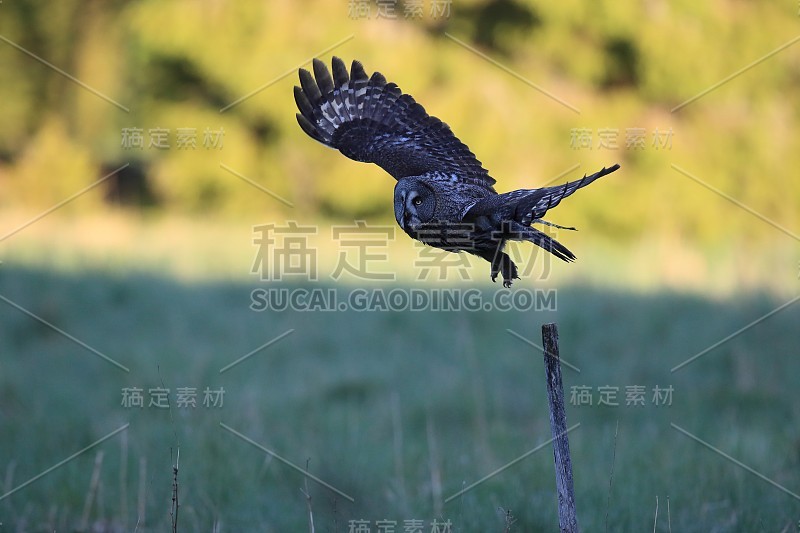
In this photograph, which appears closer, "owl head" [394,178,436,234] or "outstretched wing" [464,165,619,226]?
"outstretched wing" [464,165,619,226]

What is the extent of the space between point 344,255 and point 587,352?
364 cm

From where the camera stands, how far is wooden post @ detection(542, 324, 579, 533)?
2.87 meters

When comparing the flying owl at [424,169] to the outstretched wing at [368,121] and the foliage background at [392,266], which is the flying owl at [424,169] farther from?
the foliage background at [392,266]

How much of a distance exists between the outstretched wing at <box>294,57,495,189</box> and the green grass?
5.31 feet

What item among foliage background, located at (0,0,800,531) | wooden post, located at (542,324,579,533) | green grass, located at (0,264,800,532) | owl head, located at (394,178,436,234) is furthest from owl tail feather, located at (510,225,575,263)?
foliage background, located at (0,0,800,531)

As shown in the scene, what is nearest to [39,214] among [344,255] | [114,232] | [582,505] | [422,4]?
[114,232]

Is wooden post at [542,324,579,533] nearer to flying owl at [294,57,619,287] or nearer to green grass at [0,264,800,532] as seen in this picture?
flying owl at [294,57,619,287]

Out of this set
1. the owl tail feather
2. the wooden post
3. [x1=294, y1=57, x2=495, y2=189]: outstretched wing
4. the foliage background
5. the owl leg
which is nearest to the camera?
the wooden post

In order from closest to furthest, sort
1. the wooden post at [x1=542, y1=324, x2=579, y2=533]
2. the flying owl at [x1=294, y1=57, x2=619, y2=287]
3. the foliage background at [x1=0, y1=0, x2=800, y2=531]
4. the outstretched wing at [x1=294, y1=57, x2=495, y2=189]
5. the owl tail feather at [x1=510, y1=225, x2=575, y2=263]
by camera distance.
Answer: the wooden post at [x1=542, y1=324, x2=579, y2=533] < the owl tail feather at [x1=510, y1=225, x2=575, y2=263] < the flying owl at [x1=294, y1=57, x2=619, y2=287] < the outstretched wing at [x1=294, y1=57, x2=495, y2=189] < the foliage background at [x1=0, y1=0, x2=800, y2=531]

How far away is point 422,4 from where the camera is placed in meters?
13.8

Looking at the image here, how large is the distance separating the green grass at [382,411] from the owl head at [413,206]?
3.94 feet

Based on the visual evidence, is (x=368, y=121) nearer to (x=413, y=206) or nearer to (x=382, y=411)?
(x=413, y=206)

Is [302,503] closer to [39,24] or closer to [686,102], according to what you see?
[686,102]

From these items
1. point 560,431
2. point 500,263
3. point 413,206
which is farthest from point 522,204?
point 560,431
